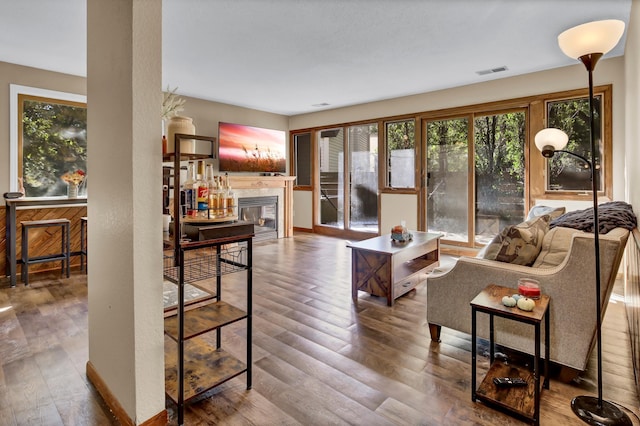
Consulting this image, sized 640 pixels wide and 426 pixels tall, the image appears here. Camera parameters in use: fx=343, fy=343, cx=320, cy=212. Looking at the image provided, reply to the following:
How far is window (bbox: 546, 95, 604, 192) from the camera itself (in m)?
4.38

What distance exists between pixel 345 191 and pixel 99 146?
18.6ft

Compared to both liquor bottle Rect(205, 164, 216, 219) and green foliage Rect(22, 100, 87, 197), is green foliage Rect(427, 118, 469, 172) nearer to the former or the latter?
liquor bottle Rect(205, 164, 216, 219)

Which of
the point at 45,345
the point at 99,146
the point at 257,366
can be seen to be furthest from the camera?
the point at 45,345

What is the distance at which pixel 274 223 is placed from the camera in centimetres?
709

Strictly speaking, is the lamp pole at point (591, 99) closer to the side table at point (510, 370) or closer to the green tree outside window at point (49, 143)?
the side table at point (510, 370)

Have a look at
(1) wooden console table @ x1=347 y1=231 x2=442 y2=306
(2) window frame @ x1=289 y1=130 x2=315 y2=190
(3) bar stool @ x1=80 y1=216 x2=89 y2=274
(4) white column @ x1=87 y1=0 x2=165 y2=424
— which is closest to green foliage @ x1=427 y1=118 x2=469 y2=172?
(1) wooden console table @ x1=347 y1=231 x2=442 y2=306

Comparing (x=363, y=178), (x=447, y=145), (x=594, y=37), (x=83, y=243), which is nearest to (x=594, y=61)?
(x=594, y=37)

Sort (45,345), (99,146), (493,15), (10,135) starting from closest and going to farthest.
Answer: (99,146) < (45,345) < (493,15) < (10,135)

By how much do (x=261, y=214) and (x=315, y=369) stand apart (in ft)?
16.3

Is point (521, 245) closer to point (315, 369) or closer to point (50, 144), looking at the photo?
point (315, 369)

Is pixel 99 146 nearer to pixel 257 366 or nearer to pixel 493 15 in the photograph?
pixel 257 366

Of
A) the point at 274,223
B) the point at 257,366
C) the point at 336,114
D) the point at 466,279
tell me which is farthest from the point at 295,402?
the point at 336,114

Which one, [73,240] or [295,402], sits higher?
[73,240]

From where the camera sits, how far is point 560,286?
1.93 metres
